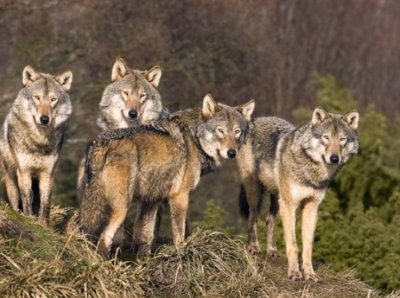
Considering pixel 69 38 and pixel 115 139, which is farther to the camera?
pixel 69 38

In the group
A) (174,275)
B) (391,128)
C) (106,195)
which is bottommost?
(391,128)

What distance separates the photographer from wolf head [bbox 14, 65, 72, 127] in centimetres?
1282

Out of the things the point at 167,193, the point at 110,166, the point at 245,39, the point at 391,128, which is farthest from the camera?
the point at 245,39

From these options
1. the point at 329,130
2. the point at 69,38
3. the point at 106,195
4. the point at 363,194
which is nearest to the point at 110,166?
the point at 106,195

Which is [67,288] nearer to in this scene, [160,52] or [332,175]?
[332,175]

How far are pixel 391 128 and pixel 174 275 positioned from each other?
16733mm

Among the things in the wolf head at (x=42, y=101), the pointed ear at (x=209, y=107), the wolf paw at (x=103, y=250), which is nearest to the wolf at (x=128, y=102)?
the wolf head at (x=42, y=101)

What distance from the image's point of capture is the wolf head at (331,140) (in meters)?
12.7

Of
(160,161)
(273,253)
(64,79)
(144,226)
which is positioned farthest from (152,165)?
(273,253)

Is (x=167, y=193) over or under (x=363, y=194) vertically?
over

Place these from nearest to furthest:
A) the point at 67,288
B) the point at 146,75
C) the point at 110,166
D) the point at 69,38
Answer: the point at 67,288 → the point at 110,166 → the point at 146,75 → the point at 69,38

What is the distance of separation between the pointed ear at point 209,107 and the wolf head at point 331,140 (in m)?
1.06

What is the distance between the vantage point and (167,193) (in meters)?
12.3

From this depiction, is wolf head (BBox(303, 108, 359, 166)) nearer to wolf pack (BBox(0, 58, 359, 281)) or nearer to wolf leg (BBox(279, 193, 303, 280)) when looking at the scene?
wolf pack (BBox(0, 58, 359, 281))
